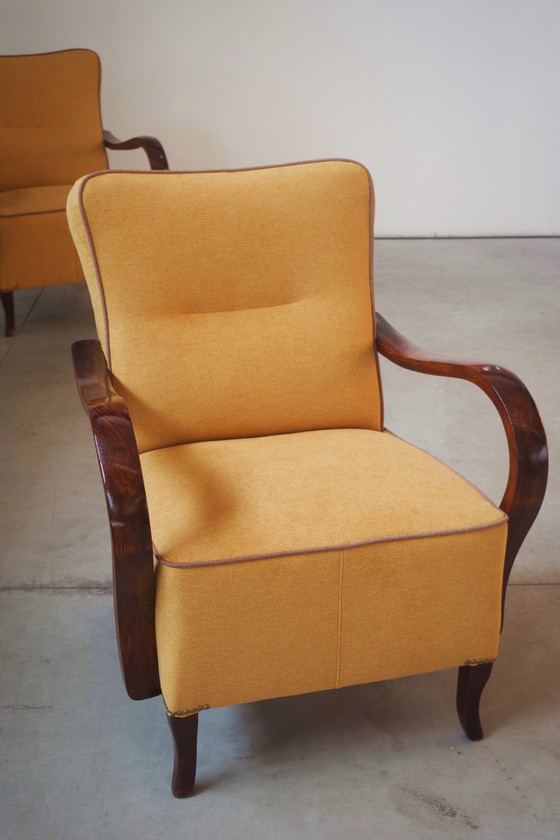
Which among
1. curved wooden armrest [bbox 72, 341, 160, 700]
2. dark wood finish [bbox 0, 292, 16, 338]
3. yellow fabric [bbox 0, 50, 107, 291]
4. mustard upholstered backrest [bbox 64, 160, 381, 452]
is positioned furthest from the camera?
Result: yellow fabric [bbox 0, 50, 107, 291]

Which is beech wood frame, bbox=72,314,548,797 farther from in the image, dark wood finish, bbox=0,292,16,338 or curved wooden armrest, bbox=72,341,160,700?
dark wood finish, bbox=0,292,16,338

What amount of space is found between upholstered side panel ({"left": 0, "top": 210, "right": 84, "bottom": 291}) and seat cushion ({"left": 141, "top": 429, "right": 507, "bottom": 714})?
6.53ft

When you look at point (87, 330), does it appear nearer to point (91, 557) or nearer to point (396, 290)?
point (396, 290)

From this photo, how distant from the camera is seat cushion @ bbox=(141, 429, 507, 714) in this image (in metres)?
1.29

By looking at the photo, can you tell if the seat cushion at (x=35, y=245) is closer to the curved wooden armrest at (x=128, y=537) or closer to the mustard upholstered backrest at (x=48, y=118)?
the mustard upholstered backrest at (x=48, y=118)

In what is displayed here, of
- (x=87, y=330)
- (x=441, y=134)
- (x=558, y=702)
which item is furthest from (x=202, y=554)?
(x=441, y=134)

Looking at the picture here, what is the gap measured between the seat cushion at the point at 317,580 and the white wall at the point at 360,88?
3.49 m

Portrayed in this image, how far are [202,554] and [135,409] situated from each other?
1.44 feet

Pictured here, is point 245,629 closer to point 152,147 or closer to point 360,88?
point 152,147

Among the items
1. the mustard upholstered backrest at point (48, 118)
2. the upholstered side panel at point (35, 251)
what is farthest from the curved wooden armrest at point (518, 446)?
the mustard upholstered backrest at point (48, 118)

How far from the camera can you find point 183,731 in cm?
137

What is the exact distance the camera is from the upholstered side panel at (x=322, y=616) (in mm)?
1290

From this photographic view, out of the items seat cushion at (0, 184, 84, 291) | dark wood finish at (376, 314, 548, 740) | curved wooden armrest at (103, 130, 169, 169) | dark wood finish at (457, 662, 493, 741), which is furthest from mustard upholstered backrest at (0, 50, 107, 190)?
dark wood finish at (457, 662, 493, 741)

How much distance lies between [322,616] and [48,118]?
2959 mm
